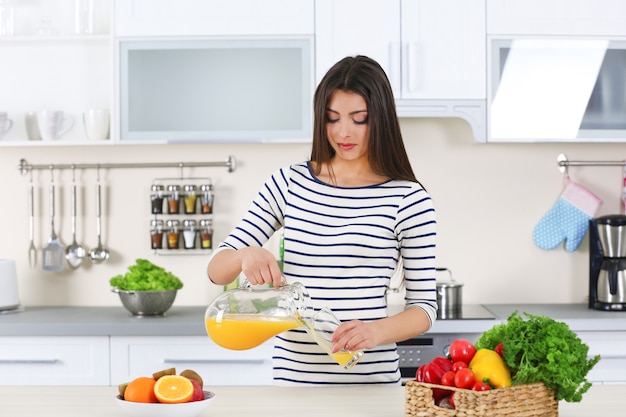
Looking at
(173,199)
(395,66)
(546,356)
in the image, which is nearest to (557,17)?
(395,66)

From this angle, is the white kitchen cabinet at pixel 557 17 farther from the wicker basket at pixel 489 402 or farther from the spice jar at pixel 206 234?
the wicker basket at pixel 489 402

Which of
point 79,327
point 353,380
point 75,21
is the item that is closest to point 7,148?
point 75,21

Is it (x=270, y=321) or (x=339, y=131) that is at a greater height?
(x=339, y=131)

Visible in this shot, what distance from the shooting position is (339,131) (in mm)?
1894

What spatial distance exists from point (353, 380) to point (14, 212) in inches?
82.0

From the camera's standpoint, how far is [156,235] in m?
3.41

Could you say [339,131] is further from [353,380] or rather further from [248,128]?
[248,128]

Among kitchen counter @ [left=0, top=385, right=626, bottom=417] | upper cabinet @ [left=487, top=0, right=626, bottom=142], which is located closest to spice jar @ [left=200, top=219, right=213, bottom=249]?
upper cabinet @ [left=487, top=0, right=626, bottom=142]

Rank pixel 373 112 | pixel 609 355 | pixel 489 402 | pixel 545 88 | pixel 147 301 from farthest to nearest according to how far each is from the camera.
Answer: pixel 545 88
pixel 147 301
pixel 609 355
pixel 373 112
pixel 489 402

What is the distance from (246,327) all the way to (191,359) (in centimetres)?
147

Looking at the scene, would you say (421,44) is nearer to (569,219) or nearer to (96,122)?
(569,219)

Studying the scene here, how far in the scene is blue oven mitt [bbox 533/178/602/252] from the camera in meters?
3.40

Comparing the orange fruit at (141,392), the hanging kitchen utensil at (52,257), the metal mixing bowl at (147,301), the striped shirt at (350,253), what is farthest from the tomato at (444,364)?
the hanging kitchen utensil at (52,257)

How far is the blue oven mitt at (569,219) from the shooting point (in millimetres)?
3400
